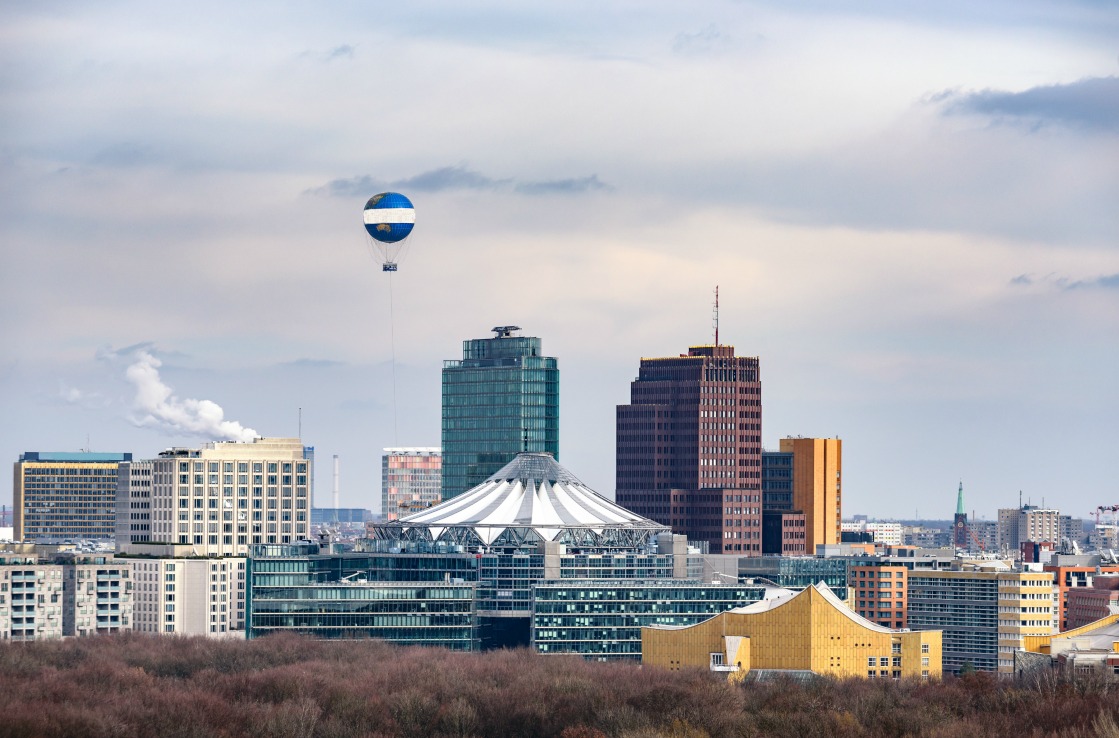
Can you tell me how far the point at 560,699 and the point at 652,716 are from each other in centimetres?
1023

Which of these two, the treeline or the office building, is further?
the office building

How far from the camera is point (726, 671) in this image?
19325 cm

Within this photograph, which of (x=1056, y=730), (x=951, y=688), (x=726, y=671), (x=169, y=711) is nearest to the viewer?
(x=1056, y=730)

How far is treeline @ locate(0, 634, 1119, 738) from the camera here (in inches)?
6211

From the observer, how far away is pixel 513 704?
176 m

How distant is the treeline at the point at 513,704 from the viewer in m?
158

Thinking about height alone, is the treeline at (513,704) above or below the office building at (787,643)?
below

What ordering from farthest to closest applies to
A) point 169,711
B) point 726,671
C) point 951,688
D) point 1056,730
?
point 726,671 → point 951,688 → point 169,711 → point 1056,730

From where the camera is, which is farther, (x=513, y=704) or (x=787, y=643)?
(x=787, y=643)

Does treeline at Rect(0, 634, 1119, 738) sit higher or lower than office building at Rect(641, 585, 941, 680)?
lower

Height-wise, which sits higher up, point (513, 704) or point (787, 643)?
point (787, 643)

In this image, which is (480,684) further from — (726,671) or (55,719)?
(55,719)

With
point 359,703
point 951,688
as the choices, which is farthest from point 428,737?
point 951,688

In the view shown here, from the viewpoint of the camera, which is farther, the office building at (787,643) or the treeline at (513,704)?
the office building at (787,643)
